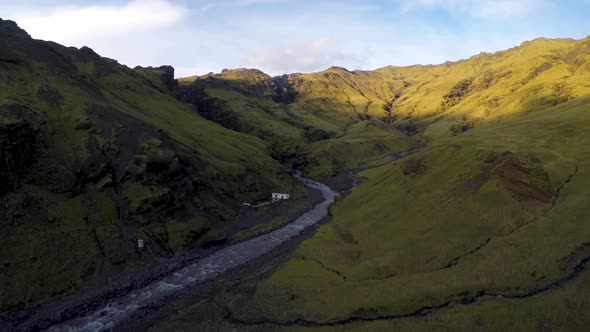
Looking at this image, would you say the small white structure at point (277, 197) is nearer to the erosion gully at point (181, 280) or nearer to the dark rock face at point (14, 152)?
the erosion gully at point (181, 280)

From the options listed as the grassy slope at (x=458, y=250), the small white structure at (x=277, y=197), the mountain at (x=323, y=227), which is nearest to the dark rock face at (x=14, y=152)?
the mountain at (x=323, y=227)

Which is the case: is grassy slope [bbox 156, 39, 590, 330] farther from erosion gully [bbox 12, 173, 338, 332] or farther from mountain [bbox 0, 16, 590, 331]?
erosion gully [bbox 12, 173, 338, 332]

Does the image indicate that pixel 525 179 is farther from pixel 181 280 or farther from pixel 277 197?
pixel 277 197

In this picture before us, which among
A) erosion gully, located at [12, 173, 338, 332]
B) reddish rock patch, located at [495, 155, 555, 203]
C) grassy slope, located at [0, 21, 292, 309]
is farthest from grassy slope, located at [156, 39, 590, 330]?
grassy slope, located at [0, 21, 292, 309]

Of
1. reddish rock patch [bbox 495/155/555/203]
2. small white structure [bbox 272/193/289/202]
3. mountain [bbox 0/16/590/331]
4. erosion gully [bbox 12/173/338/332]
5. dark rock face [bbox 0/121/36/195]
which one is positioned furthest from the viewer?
small white structure [bbox 272/193/289/202]

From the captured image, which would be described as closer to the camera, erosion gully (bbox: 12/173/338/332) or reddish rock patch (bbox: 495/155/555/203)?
erosion gully (bbox: 12/173/338/332)

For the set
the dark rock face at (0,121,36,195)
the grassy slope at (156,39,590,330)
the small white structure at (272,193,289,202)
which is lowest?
the small white structure at (272,193,289,202)
